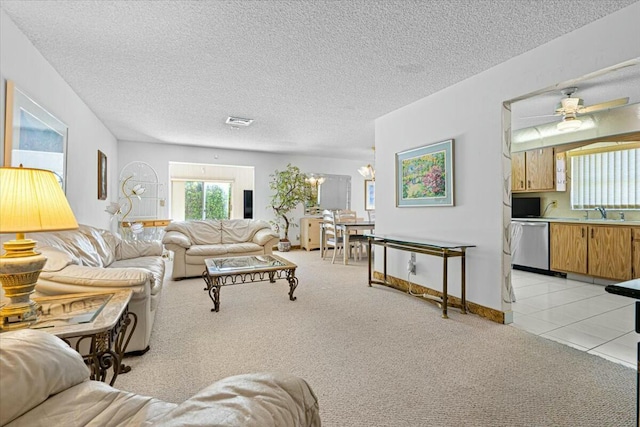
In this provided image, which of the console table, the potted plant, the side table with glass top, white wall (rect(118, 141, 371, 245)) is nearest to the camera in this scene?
the side table with glass top

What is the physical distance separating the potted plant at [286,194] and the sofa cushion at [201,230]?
2266 millimetres

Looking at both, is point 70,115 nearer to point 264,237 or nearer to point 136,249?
point 136,249

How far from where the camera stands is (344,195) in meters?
8.84

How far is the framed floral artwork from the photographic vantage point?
348 centimetres

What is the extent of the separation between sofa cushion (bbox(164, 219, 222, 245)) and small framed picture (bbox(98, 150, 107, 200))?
1.10 meters

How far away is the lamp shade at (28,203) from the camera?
1.43m

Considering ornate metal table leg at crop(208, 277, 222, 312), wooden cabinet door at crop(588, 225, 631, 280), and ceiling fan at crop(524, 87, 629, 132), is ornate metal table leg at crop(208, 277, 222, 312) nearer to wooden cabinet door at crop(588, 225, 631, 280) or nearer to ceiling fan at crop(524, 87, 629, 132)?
ceiling fan at crop(524, 87, 629, 132)

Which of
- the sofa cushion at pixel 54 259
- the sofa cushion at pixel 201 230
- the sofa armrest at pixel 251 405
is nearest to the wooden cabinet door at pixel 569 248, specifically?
the sofa armrest at pixel 251 405

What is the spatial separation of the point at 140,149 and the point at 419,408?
276 inches

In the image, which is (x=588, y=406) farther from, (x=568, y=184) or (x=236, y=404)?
(x=568, y=184)

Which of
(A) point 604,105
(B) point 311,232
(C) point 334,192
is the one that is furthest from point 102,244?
(C) point 334,192

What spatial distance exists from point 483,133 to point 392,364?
2.37m

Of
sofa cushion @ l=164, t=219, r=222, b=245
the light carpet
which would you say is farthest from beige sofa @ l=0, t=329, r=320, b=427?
sofa cushion @ l=164, t=219, r=222, b=245

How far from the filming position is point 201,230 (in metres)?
5.45
